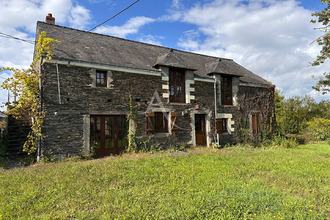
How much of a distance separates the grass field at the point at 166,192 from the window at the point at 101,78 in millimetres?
3914

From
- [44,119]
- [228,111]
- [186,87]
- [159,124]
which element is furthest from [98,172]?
[228,111]

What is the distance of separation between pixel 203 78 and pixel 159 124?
13.3 ft

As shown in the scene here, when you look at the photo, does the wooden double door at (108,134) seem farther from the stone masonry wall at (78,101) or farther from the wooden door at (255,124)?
the wooden door at (255,124)

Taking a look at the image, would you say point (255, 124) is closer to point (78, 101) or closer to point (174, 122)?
point (174, 122)

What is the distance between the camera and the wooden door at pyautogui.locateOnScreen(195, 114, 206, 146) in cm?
1153

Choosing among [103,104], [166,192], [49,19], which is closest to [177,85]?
[103,104]

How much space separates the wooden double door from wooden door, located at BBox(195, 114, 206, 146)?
4.53m

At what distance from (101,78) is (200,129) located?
6.58m

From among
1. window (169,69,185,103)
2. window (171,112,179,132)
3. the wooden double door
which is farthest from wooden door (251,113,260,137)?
the wooden double door

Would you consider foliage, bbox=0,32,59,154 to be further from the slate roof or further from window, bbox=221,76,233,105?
window, bbox=221,76,233,105

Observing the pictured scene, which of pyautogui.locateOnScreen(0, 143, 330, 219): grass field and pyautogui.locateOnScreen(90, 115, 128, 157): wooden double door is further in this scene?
pyautogui.locateOnScreen(90, 115, 128, 157): wooden double door

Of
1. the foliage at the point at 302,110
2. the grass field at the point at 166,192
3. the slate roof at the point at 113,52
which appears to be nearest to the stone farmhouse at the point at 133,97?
the slate roof at the point at 113,52

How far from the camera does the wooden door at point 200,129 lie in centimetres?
1153

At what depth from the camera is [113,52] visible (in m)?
10.5
